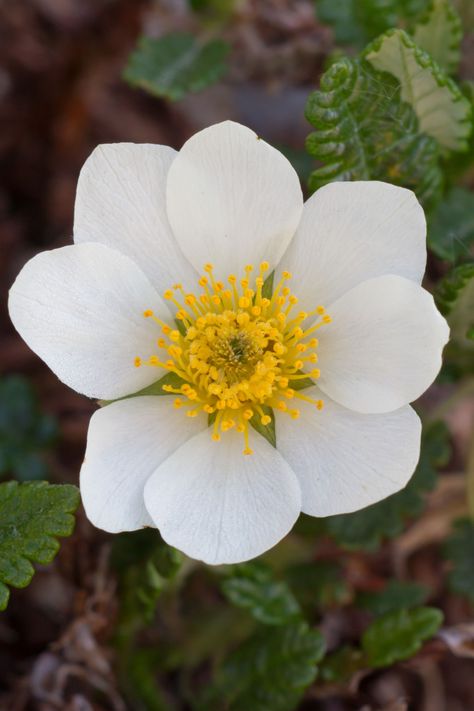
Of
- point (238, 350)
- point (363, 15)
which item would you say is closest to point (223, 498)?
point (238, 350)

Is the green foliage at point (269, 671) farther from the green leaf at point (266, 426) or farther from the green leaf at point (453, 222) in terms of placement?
the green leaf at point (453, 222)

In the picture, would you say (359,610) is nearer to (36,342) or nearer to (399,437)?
(399,437)

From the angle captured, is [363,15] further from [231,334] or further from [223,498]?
[223,498]

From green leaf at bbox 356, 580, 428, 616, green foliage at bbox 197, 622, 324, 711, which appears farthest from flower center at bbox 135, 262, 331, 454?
green leaf at bbox 356, 580, 428, 616

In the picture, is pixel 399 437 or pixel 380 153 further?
pixel 380 153

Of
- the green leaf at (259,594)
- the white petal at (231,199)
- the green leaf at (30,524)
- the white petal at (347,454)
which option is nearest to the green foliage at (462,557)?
the green leaf at (259,594)

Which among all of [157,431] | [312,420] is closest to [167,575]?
[157,431]
